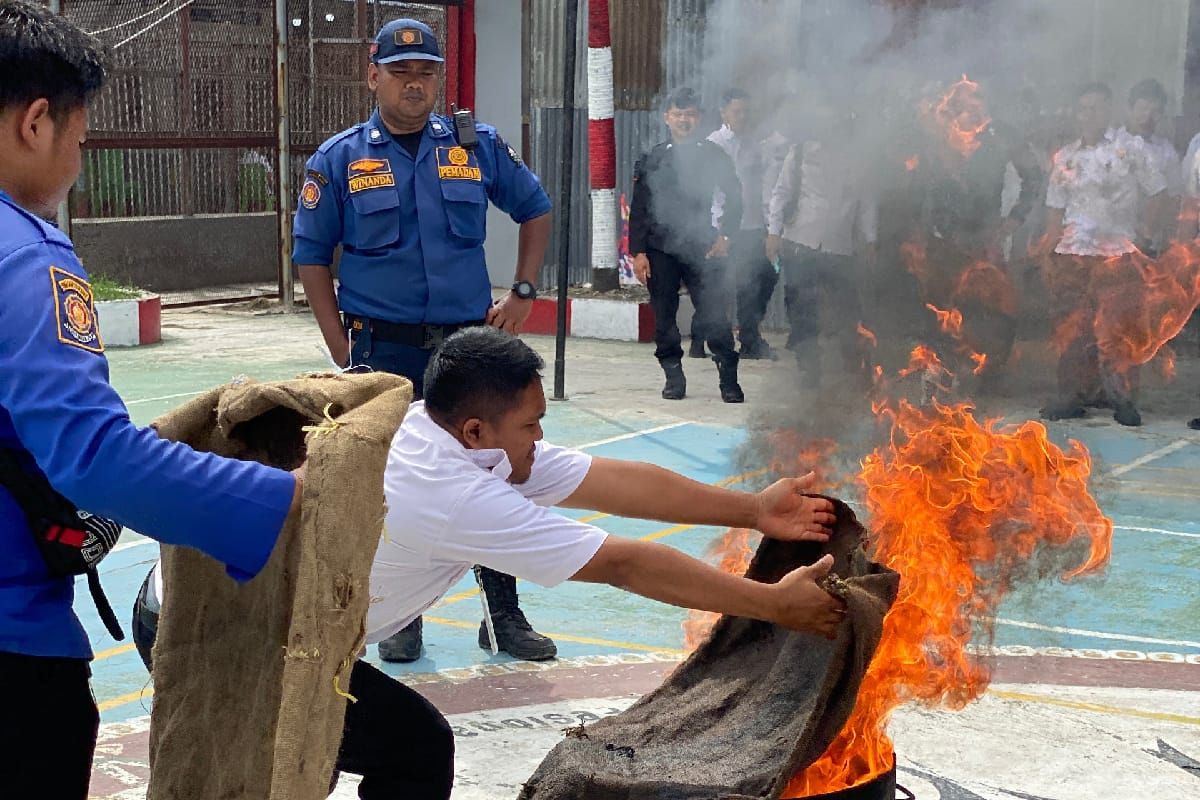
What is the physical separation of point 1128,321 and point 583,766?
7.93 metres

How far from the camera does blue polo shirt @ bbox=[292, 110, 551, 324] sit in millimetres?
5719

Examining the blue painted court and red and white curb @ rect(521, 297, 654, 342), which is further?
red and white curb @ rect(521, 297, 654, 342)

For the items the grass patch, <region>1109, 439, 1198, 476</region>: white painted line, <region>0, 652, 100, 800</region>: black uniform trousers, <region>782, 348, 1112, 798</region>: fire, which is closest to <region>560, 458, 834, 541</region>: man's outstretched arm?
Result: <region>782, 348, 1112, 798</region>: fire

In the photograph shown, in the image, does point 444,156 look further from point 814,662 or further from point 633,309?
point 633,309

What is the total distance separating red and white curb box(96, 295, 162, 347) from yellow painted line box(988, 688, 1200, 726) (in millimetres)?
9766

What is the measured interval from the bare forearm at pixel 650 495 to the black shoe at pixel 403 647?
72.0 inches

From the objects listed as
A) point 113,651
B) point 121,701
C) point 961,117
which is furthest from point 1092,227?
point 121,701

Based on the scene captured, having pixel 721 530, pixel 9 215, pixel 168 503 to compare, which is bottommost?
pixel 721 530

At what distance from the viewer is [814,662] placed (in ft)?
11.6

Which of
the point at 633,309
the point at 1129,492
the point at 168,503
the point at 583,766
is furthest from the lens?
the point at 633,309

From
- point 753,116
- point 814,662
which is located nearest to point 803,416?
point 753,116

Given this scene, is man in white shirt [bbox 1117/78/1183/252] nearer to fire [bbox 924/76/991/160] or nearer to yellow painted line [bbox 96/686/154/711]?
fire [bbox 924/76/991/160]

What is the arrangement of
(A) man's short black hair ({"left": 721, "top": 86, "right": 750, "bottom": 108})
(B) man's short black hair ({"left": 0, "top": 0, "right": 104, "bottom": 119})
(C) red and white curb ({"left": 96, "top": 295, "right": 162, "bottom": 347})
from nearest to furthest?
(B) man's short black hair ({"left": 0, "top": 0, "right": 104, "bottom": 119}), (A) man's short black hair ({"left": 721, "top": 86, "right": 750, "bottom": 108}), (C) red and white curb ({"left": 96, "top": 295, "right": 162, "bottom": 347})

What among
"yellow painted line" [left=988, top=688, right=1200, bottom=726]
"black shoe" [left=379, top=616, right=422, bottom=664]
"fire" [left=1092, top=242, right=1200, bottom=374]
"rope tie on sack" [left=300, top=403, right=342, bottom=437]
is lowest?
"yellow painted line" [left=988, top=688, right=1200, bottom=726]
